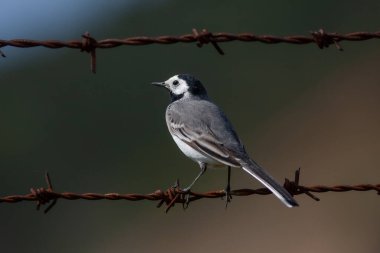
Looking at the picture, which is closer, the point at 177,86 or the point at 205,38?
the point at 205,38

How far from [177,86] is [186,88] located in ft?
0.47

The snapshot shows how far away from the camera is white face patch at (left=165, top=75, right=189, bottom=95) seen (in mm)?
9969

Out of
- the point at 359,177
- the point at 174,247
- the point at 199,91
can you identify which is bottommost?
the point at 174,247

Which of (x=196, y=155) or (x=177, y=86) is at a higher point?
(x=177, y=86)

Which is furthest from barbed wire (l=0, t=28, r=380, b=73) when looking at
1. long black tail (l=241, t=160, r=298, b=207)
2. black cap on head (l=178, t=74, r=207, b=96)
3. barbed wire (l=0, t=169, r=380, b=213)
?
black cap on head (l=178, t=74, r=207, b=96)

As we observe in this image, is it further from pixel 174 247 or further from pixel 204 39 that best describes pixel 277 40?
pixel 174 247

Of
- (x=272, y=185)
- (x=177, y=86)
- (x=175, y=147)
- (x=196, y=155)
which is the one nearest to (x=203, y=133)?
(x=196, y=155)

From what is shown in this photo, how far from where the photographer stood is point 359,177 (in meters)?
20.6

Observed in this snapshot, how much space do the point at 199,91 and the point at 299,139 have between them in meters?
15.0

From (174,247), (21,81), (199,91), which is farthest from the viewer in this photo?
(21,81)

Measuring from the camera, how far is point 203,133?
8820 mm

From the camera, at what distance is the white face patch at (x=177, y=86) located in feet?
32.7

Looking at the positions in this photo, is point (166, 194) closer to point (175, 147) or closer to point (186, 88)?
point (186, 88)

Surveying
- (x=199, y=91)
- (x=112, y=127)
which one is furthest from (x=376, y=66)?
(x=199, y=91)
